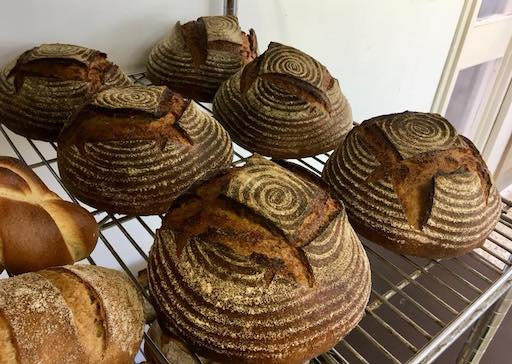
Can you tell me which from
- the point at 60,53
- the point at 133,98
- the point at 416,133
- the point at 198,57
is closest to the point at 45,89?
the point at 60,53

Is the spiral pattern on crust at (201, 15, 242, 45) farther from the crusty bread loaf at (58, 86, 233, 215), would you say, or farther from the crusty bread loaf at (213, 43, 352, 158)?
the crusty bread loaf at (58, 86, 233, 215)

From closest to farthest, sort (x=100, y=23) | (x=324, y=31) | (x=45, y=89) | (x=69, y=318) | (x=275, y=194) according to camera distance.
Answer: (x=69, y=318)
(x=275, y=194)
(x=45, y=89)
(x=100, y=23)
(x=324, y=31)

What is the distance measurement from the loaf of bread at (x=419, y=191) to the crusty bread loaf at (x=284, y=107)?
14cm

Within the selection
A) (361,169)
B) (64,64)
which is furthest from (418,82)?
(64,64)

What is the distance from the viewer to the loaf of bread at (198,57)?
3.67 feet

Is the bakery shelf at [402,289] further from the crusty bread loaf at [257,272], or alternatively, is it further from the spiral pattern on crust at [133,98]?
the spiral pattern on crust at [133,98]

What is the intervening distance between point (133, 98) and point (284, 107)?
0.98ft

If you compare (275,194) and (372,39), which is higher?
(275,194)

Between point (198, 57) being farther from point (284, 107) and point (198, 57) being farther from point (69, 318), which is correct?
point (69, 318)

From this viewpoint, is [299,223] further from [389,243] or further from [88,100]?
[88,100]

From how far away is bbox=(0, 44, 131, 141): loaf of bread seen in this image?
0.95 m

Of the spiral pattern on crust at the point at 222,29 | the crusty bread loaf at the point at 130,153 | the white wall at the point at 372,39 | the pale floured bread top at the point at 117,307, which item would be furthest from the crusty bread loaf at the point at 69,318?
the white wall at the point at 372,39

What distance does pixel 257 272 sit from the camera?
0.66 m

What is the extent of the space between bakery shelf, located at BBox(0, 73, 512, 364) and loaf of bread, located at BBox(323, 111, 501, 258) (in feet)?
0.25
